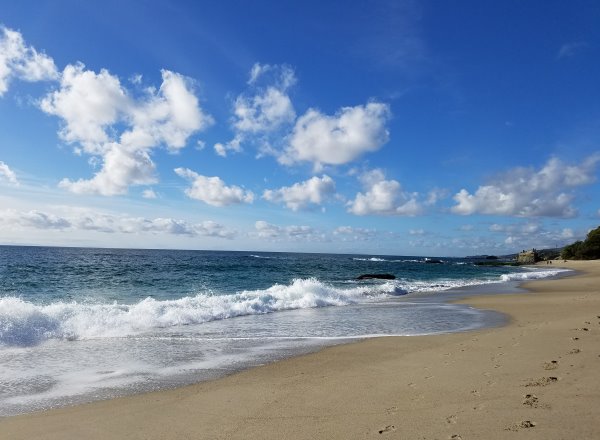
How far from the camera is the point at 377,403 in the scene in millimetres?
6336

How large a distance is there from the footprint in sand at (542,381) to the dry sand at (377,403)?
2 cm

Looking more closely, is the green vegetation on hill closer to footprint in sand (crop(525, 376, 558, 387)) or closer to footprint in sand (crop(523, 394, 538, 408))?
footprint in sand (crop(525, 376, 558, 387))

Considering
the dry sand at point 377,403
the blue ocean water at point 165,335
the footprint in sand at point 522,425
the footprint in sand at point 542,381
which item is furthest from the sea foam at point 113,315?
the footprint in sand at point 522,425

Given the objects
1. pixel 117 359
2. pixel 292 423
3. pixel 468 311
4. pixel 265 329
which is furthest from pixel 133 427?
pixel 468 311

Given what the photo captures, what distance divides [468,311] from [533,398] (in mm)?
14294

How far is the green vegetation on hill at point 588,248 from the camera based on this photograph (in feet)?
332

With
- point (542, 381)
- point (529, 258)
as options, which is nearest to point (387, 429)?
point (542, 381)

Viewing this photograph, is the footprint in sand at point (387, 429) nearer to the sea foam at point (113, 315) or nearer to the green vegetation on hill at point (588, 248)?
the sea foam at point (113, 315)

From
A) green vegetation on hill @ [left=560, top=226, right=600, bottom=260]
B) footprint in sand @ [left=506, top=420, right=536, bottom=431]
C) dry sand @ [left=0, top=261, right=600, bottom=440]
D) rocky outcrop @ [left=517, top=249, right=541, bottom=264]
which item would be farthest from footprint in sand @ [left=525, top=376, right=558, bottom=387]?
rocky outcrop @ [left=517, top=249, right=541, bottom=264]

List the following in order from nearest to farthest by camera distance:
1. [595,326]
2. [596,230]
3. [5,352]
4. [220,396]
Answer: [220,396] < [5,352] < [595,326] < [596,230]

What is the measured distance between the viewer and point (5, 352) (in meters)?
10.9

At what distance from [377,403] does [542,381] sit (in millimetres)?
2767

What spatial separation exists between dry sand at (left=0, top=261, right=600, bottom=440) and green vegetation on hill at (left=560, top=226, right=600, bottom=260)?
367 ft

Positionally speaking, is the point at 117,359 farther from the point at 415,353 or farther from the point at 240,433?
the point at 415,353
